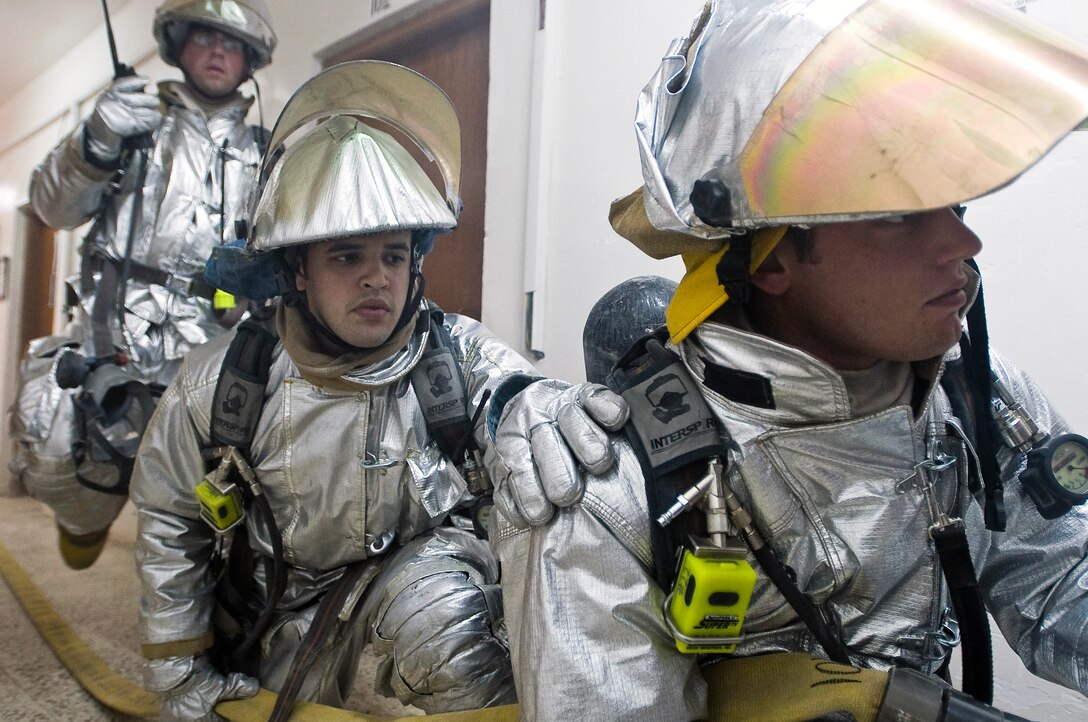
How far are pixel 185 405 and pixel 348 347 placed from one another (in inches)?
13.0

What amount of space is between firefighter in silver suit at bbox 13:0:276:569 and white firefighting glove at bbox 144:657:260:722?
75 cm

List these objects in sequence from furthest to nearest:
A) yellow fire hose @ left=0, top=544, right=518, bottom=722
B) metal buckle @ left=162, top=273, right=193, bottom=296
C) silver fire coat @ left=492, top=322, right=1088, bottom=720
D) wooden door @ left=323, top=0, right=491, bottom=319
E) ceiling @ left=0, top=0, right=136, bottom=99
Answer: ceiling @ left=0, top=0, right=136, bottom=99, wooden door @ left=323, top=0, right=491, bottom=319, metal buckle @ left=162, top=273, right=193, bottom=296, yellow fire hose @ left=0, top=544, right=518, bottom=722, silver fire coat @ left=492, top=322, right=1088, bottom=720

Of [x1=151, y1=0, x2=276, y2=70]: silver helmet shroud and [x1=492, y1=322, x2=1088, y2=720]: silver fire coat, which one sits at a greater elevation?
[x1=151, y1=0, x2=276, y2=70]: silver helmet shroud

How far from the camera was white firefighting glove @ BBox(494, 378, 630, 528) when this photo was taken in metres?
0.74

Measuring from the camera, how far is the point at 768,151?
0.66 metres

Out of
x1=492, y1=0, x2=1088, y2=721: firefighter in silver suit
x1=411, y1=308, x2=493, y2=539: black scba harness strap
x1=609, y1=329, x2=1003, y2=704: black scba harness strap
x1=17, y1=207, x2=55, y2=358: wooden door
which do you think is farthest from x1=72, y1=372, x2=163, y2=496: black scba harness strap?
x1=17, y1=207, x2=55, y2=358: wooden door

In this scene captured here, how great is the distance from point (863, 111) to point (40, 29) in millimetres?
5377

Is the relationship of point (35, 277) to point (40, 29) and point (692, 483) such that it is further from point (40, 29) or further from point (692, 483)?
point (692, 483)

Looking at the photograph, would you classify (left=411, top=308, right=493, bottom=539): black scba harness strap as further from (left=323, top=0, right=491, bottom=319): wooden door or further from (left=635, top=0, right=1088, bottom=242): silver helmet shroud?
(left=323, top=0, right=491, bottom=319): wooden door

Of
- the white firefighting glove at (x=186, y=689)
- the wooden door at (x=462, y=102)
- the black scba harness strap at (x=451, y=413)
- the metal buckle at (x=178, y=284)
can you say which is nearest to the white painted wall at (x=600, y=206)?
the wooden door at (x=462, y=102)

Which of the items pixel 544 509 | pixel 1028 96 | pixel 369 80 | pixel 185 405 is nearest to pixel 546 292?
pixel 369 80

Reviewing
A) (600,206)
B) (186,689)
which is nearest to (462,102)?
(600,206)

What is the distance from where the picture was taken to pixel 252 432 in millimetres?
1362

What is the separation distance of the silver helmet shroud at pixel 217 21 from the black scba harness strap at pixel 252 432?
119 cm
